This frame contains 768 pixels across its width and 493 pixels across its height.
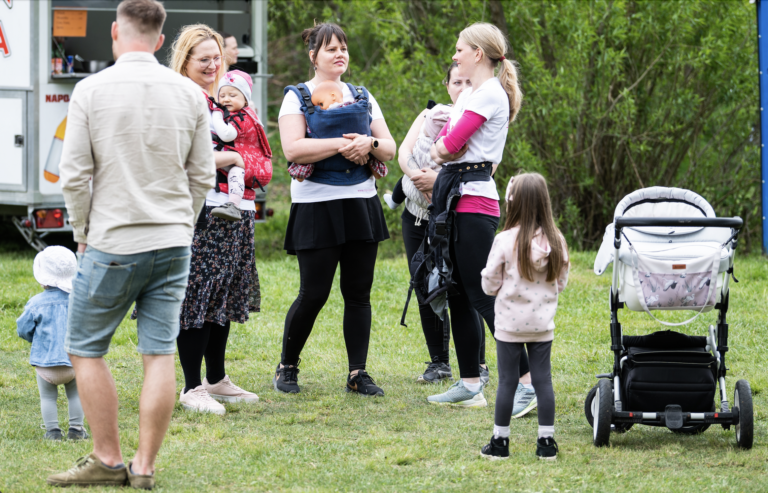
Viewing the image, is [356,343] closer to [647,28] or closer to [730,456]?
[730,456]

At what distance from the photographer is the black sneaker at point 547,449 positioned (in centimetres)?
363

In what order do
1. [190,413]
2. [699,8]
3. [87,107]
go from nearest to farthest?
[87,107]
[190,413]
[699,8]

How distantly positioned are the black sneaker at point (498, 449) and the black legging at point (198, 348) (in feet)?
5.07

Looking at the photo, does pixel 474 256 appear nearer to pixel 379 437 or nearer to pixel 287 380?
pixel 379 437

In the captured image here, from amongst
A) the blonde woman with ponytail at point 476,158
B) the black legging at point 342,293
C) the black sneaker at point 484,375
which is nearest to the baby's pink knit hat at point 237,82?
the black legging at point 342,293

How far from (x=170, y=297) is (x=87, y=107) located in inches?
28.3

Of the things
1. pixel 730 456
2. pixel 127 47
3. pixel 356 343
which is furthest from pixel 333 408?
pixel 127 47

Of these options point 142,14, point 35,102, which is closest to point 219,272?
point 142,14

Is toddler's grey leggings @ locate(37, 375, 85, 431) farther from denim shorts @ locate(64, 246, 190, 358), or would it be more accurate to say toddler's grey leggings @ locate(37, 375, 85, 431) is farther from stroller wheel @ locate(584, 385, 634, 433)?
stroller wheel @ locate(584, 385, 634, 433)

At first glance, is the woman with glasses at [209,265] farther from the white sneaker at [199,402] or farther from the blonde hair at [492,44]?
the blonde hair at [492,44]

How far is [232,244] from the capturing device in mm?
4410

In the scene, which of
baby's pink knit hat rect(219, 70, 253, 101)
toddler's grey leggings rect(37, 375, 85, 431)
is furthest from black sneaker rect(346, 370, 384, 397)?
baby's pink knit hat rect(219, 70, 253, 101)

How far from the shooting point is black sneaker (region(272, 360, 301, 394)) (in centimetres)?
482

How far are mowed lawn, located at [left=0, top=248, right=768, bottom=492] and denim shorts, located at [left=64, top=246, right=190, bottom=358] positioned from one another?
53 cm
